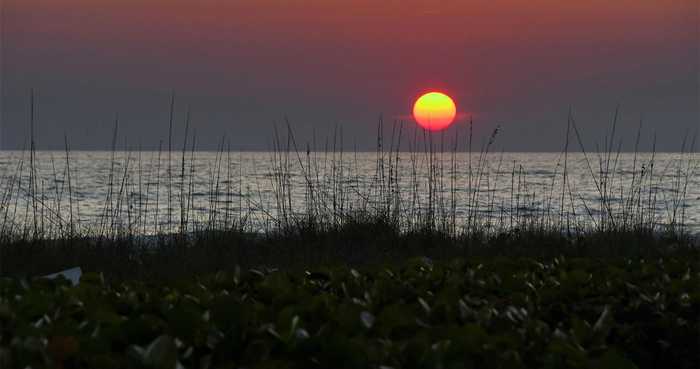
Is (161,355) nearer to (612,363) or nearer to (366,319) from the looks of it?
(366,319)

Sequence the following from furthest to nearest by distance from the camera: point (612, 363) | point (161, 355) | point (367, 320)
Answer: point (367, 320) < point (612, 363) < point (161, 355)

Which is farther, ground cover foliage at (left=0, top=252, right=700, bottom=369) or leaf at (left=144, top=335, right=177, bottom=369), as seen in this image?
ground cover foliage at (left=0, top=252, right=700, bottom=369)

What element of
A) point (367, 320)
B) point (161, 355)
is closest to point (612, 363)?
point (367, 320)

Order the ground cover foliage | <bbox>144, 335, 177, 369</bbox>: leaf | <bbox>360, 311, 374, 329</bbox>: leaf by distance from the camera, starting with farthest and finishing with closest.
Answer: <bbox>360, 311, 374, 329</bbox>: leaf → the ground cover foliage → <bbox>144, 335, 177, 369</bbox>: leaf

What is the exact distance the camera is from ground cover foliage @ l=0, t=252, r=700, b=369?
4.53ft

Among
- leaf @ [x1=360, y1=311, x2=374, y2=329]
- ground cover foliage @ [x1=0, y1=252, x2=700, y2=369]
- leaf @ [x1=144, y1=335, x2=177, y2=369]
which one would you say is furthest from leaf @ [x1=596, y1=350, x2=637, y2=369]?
leaf @ [x1=144, y1=335, x2=177, y2=369]

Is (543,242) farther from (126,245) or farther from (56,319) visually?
(56,319)

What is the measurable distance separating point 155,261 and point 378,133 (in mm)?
2315

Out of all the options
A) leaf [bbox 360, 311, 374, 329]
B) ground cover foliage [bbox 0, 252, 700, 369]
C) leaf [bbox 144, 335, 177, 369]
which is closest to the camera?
leaf [bbox 144, 335, 177, 369]

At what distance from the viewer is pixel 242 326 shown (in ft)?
5.01

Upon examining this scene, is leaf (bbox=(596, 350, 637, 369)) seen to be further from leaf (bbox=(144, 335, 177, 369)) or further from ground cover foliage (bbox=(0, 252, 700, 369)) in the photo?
leaf (bbox=(144, 335, 177, 369))

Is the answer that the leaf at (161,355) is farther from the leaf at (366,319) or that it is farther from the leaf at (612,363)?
the leaf at (612,363)

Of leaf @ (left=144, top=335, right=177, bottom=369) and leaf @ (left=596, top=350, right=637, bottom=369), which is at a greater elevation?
leaf @ (left=144, top=335, right=177, bottom=369)

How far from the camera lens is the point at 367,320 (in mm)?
1579
